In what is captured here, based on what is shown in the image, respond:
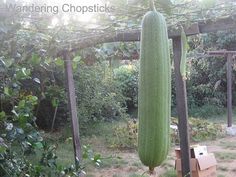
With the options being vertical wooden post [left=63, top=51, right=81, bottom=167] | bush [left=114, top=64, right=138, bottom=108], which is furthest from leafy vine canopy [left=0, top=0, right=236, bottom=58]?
bush [left=114, top=64, right=138, bottom=108]

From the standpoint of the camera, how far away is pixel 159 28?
91 centimetres

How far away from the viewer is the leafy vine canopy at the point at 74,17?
2.23 m

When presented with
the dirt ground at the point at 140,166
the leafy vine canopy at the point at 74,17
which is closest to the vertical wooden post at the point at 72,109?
the dirt ground at the point at 140,166

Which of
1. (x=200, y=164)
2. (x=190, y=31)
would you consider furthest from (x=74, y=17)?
(x=200, y=164)

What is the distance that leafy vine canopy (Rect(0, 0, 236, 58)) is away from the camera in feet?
7.31

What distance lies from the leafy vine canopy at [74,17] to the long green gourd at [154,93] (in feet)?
3.34

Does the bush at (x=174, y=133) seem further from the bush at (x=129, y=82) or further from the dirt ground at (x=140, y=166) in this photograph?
the bush at (x=129, y=82)

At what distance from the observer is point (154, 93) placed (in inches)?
34.0

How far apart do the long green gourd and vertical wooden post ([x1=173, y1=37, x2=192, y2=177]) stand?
7.98ft

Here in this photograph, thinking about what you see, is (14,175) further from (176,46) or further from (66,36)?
(66,36)

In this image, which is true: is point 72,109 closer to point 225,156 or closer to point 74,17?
point 74,17

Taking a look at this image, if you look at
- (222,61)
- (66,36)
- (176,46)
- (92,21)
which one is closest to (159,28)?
(92,21)

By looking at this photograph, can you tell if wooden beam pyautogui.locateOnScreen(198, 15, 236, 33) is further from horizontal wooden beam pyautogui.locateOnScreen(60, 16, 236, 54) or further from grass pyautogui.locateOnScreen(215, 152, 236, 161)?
grass pyautogui.locateOnScreen(215, 152, 236, 161)

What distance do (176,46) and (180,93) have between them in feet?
1.33
